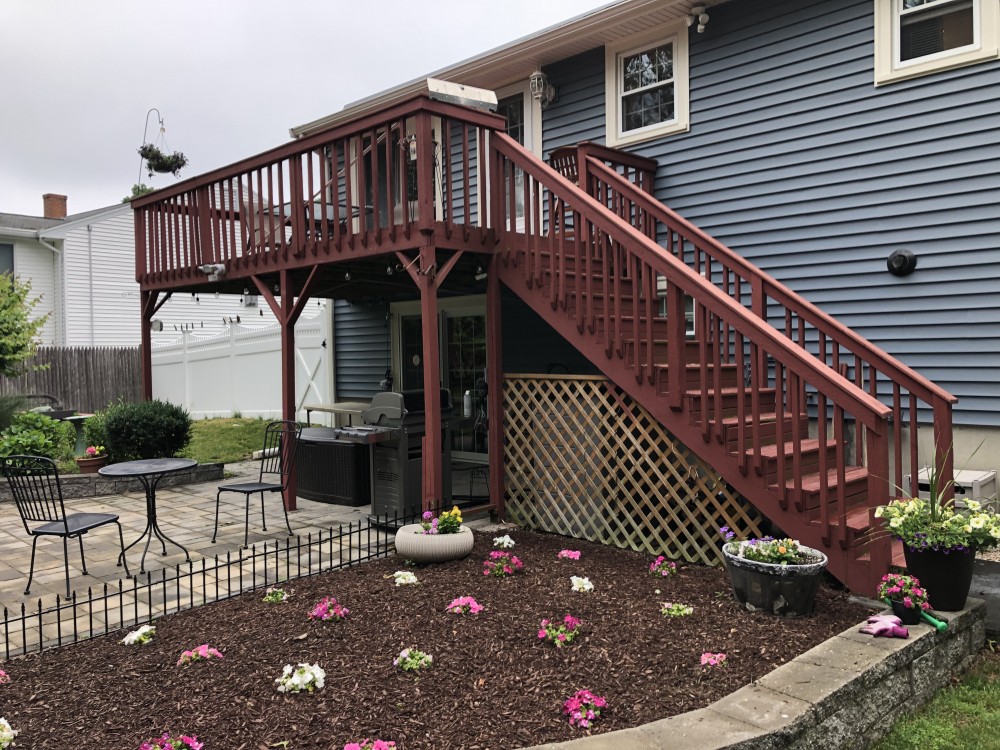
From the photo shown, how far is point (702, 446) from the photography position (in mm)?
4523

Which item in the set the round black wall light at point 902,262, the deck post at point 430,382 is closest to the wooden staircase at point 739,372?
the deck post at point 430,382

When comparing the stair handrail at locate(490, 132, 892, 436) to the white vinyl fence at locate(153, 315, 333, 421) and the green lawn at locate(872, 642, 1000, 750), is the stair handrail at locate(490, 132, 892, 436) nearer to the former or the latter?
the green lawn at locate(872, 642, 1000, 750)

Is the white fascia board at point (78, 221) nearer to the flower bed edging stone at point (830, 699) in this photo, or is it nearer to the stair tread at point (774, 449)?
the stair tread at point (774, 449)

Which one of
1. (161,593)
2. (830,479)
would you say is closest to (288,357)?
(161,593)

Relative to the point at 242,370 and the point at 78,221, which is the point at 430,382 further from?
the point at 78,221

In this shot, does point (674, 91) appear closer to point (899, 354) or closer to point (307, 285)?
point (899, 354)

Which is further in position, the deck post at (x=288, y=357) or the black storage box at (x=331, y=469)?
the black storage box at (x=331, y=469)

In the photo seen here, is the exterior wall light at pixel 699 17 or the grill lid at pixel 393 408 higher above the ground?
the exterior wall light at pixel 699 17

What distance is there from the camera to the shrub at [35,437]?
24.6 feet

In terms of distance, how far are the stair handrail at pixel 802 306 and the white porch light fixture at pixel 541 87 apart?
181 cm

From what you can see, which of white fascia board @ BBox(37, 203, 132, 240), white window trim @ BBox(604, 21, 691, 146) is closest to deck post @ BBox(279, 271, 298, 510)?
white window trim @ BBox(604, 21, 691, 146)

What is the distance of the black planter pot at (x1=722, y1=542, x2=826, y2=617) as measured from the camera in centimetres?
359

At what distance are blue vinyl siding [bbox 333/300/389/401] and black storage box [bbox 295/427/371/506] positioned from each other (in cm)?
348

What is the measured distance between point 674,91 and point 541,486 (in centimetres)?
406
